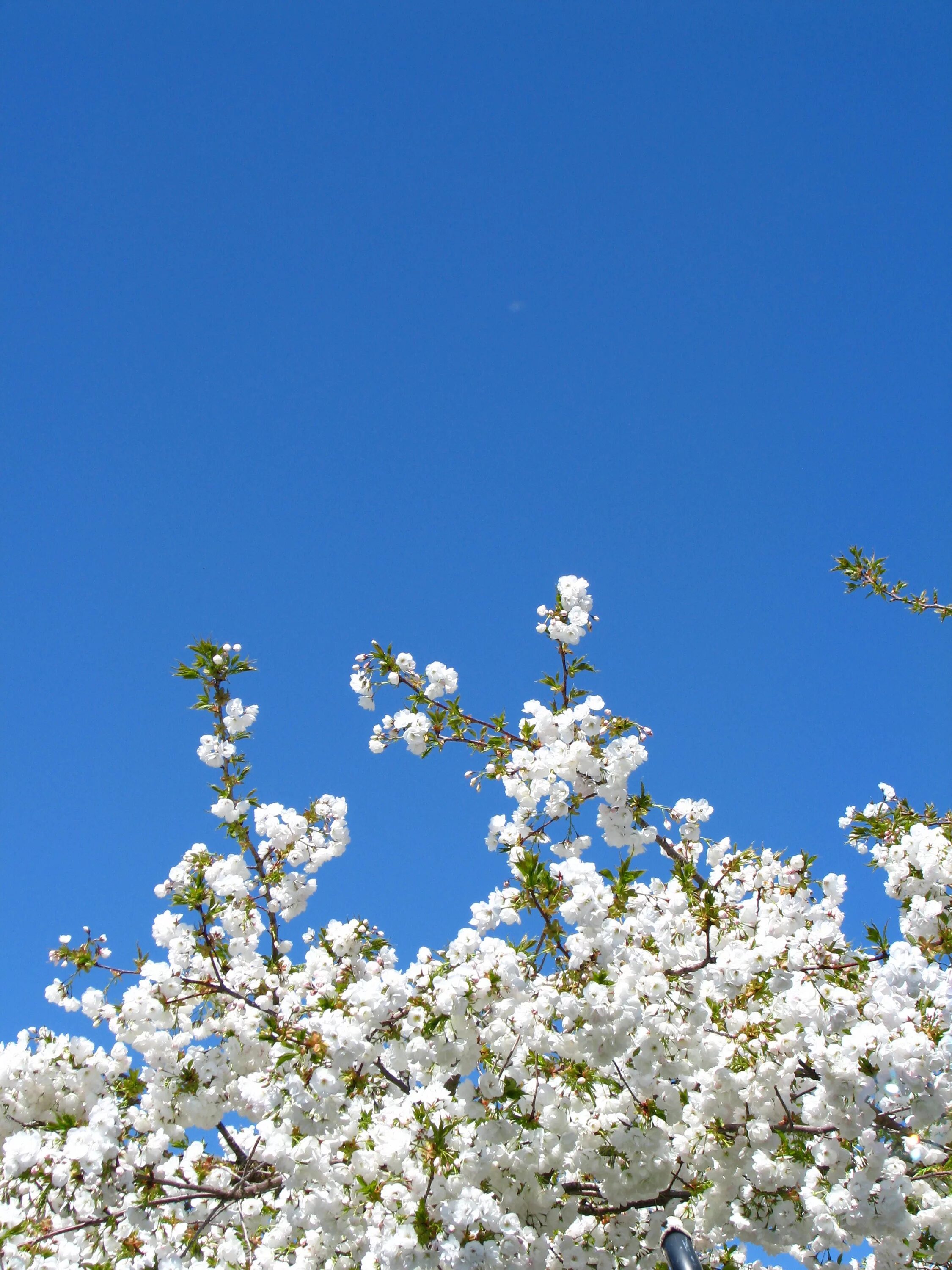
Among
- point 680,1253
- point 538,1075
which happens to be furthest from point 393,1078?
point 680,1253

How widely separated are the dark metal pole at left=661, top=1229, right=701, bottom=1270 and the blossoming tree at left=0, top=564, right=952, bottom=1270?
844 millimetres

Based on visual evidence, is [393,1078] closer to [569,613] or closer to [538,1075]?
[538,1075]

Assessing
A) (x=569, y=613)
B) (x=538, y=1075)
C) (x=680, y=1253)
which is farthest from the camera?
(x=569, y=613)

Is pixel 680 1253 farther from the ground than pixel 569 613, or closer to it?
closer to it

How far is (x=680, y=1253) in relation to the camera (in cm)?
373

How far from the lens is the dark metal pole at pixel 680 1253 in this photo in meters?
3.67

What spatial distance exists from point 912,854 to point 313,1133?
4.52 metres

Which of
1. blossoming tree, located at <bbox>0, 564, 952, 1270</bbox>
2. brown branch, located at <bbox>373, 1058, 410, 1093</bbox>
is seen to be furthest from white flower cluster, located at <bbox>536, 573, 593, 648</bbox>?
brown branch, located at <bbox>373, 1058, 410, 1093</bbox>

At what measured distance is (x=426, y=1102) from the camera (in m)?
4.59

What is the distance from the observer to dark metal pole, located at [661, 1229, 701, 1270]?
3672 millimetres

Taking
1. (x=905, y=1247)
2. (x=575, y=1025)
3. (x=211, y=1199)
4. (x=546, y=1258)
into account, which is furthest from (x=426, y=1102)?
(x=905, y=1247)

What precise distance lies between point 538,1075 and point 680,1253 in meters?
1.25

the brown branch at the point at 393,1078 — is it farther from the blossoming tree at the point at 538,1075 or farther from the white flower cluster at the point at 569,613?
the white flower cluster at the point at 569,613

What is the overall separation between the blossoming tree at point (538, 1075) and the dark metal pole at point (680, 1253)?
844 millimetres
